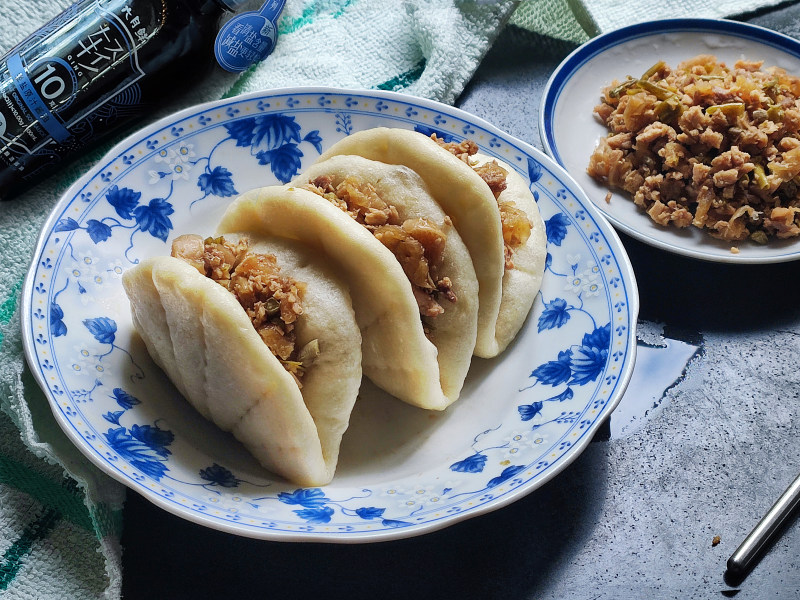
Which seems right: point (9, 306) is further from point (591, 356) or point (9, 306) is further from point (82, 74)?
point (591, 356)

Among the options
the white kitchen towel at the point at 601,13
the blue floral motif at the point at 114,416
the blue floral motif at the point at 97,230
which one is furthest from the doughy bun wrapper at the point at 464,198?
the white kitchen towel at the point at 601,13

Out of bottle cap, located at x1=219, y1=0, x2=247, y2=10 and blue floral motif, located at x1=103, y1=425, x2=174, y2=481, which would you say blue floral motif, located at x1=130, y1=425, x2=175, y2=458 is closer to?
blue floral motif, located at x1=103, y1=425, x2=174, y2=481

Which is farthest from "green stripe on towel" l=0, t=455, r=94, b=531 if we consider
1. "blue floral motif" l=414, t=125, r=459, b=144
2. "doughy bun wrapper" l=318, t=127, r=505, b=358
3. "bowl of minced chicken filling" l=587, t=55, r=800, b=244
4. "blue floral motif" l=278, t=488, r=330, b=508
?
"bowl of minced chicken filling" l=587, t=55, r=800, b=244

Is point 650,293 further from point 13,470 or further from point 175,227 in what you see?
point 13,470

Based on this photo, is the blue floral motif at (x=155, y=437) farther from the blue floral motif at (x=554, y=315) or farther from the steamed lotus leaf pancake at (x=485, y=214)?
the blue floral motif at (x=554, y=315)

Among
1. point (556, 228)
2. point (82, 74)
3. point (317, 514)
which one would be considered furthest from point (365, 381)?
point (82, 74)

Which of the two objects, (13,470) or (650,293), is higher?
(13,470)

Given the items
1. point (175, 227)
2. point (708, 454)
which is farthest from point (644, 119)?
point (175, 227)
